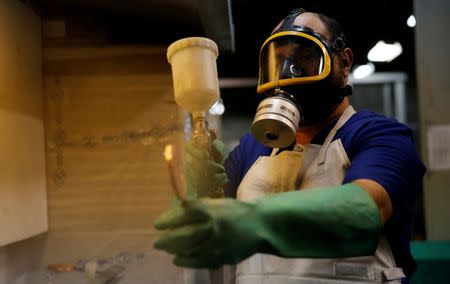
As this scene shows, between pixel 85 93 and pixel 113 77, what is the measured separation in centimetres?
13

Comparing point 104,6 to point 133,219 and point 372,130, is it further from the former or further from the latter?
point 372,130

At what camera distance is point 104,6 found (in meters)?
1.58

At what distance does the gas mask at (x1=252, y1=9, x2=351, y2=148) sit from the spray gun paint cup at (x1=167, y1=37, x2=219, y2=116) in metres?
0.16

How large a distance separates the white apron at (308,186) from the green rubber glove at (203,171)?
181 millimetres

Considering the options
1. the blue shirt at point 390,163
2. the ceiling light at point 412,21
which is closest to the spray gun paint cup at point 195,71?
the blue shirt at point 390,163

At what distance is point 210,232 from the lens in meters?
0.60

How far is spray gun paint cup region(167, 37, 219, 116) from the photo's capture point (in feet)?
Answer: 3.17

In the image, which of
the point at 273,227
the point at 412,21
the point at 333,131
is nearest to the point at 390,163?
the point at 333,131

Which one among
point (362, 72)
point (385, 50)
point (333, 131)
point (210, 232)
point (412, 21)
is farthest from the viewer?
point (362, 72)

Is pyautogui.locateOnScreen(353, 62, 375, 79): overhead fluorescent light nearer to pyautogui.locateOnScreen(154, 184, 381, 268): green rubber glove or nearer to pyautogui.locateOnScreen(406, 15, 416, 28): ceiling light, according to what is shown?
pyautogui.locateOnScreen(406, 15, 416, 28): ceiling light

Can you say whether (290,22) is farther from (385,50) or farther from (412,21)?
(385,50)

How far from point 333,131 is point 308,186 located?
0.18m

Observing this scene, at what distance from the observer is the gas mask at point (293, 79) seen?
3.47ft


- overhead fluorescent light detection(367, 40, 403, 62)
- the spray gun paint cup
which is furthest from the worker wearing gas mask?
overhead fluorescent light detection(367, 40, 403, 62)
